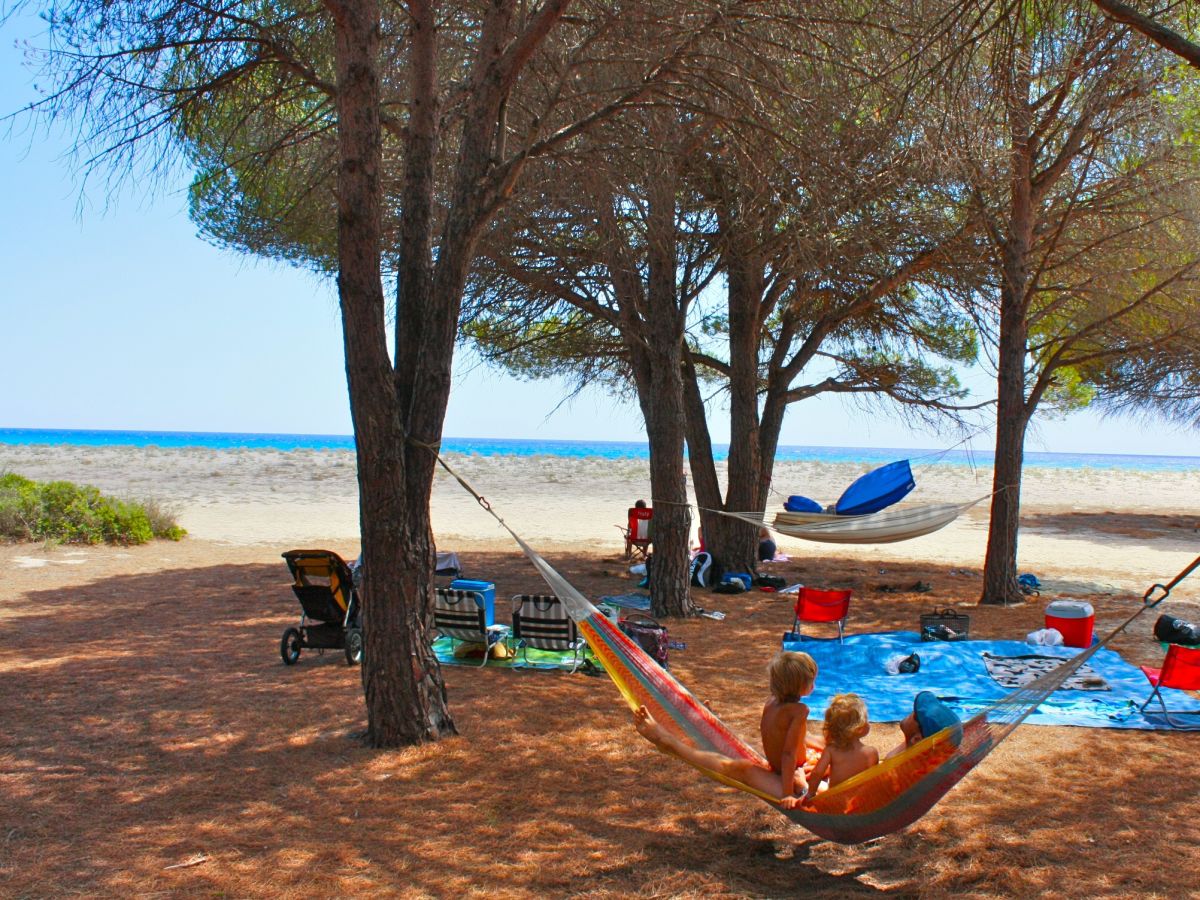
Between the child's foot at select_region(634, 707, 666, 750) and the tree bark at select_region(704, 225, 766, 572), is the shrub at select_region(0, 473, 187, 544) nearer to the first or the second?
the tree bark at select_region(704, 225, 766, 572)

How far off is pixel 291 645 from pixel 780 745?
344 cm

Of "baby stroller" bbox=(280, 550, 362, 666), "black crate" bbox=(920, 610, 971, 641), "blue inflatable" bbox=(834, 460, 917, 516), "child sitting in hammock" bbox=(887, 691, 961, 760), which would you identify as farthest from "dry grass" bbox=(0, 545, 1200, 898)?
"blue inflatable" bbox=(834, 460, 917, 516)

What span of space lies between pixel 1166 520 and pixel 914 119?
15.3 meters

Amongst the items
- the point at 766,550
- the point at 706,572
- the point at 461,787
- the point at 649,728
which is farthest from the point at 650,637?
the point at 766,550

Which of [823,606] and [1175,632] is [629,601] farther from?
[1175,632]

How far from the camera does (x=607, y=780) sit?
365 cm

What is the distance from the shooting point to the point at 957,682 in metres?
5.31

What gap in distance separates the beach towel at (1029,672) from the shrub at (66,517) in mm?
9014

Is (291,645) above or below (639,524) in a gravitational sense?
below

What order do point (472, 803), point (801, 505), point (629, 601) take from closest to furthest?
point (472, 803) < point (629, 601) < point (801, 505)

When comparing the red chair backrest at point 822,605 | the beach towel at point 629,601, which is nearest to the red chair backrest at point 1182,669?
the red chair backrest at point 822,605

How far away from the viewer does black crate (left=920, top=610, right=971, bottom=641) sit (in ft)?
20.6

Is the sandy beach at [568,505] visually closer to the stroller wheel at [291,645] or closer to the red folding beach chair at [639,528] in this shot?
the red folding beach chair at [639,528]

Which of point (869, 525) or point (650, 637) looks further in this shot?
point (869, 525)
